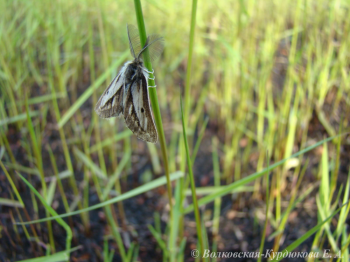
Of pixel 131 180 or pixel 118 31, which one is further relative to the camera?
pixel 118 31

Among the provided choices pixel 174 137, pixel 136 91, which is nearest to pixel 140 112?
pixel 136 91

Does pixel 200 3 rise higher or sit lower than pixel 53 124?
higher

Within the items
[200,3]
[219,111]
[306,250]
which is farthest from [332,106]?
[200,3]

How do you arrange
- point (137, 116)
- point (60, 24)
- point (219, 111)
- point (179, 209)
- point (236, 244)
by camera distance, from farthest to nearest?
point (219, 111) < point (60, 24) < point (236, 244) < point (179, 209) < point (137, 116)

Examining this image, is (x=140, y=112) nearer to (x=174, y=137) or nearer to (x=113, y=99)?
(x=113, y=99)

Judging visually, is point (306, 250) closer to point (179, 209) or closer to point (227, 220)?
point (227, 220)

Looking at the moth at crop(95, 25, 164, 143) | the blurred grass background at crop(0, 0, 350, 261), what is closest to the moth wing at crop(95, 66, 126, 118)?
the moth at crop(95, 25, 164, 143)

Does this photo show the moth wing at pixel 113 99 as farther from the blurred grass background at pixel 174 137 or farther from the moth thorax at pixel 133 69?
the blurred grass background at pixel 174 137

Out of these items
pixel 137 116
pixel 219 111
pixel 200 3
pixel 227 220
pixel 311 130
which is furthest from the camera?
pixel 200 3
